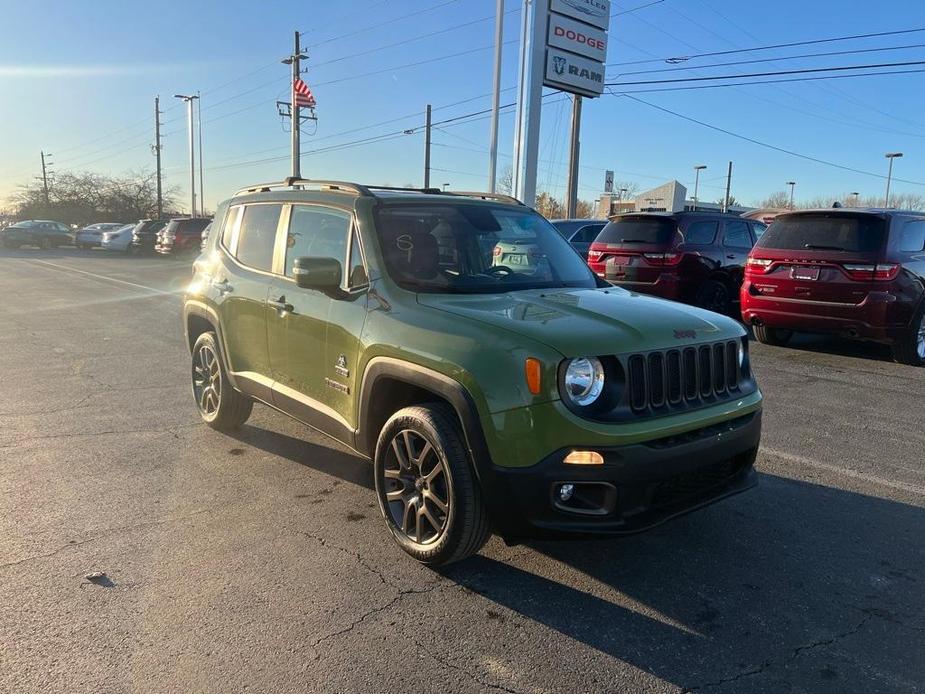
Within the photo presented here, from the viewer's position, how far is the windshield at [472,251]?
384 cm

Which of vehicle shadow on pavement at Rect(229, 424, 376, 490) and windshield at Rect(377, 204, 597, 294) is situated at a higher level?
windshield at Rect(377, 204, 597, 294)

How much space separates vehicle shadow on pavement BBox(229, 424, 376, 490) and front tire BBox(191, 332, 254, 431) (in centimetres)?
15

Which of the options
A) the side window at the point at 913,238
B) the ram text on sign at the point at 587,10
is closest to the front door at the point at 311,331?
the side window at the point at 913,238

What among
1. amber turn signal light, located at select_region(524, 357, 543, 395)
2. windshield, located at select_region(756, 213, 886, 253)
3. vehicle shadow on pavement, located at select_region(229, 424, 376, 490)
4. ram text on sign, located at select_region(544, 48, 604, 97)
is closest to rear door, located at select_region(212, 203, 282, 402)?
vehicle shadow on pavement, located at select_region(229, 424, 376, 490)

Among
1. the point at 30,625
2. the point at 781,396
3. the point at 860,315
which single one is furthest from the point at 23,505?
the point at 860,315

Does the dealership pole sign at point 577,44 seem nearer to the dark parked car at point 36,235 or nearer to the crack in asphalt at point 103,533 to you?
the crack in asphalt at point 103,533

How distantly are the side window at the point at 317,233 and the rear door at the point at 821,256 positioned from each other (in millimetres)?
6439

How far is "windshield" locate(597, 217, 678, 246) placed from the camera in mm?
11102

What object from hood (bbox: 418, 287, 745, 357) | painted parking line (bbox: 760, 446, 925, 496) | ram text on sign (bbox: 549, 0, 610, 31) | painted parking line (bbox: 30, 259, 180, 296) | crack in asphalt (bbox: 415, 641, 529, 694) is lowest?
painted parking line (bbox: 30, 259, 180, 296)

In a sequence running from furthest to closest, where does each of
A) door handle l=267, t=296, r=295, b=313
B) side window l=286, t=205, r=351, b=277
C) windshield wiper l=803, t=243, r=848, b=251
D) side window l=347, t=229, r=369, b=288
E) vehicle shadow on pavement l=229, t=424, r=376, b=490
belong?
windshield wiper l=803, t=243, r=848, b=251 < vehicle shadow on pavement l=229, t=424, r=376, b=490 < door handle l=267, t=296, r=295, b=313 < side window l=286, t=205, r=351, b=277 < side window l=347, t=229, r=369, b=288

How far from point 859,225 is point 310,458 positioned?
692 cm

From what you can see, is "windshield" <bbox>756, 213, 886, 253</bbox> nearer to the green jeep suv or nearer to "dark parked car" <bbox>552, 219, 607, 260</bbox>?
the green jeep suv

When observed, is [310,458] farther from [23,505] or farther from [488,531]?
[488,531]

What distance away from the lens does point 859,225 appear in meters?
8.17
